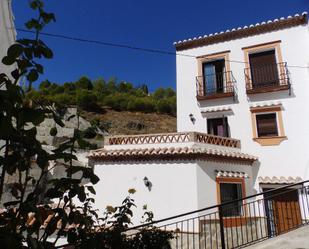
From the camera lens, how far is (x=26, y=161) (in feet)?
5.46

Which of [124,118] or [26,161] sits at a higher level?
[124,118]

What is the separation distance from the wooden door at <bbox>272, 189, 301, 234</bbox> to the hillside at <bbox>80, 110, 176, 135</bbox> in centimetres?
1621

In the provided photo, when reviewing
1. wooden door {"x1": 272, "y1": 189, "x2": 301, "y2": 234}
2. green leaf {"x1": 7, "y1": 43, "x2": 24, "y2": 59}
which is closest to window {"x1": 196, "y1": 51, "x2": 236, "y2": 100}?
wooden door {"x1": 272, "y1": 189, "x2": 301, "y2": 234}

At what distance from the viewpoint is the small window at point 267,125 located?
12.2m

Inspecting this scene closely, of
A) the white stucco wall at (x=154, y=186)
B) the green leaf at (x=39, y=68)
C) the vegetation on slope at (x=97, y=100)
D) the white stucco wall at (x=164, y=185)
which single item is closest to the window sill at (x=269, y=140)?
the white stucco wall at (x=164, y=185)

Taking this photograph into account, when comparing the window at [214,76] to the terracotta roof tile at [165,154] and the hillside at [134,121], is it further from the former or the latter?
the hillside at [134,121]

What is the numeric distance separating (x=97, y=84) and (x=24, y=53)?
36793mm

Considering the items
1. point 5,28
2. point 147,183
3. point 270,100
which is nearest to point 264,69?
point 270,100

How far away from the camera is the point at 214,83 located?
1389 cm

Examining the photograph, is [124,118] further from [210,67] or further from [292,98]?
[292,98]

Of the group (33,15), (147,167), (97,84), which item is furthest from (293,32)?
(97,84)

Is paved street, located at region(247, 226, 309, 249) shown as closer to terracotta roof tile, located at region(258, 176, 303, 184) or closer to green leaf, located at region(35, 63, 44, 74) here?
terracotta roof tile, located at region(258, 176, 303, 184)

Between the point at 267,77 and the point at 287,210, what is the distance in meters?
5.87

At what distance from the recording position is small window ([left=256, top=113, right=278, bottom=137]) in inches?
479
